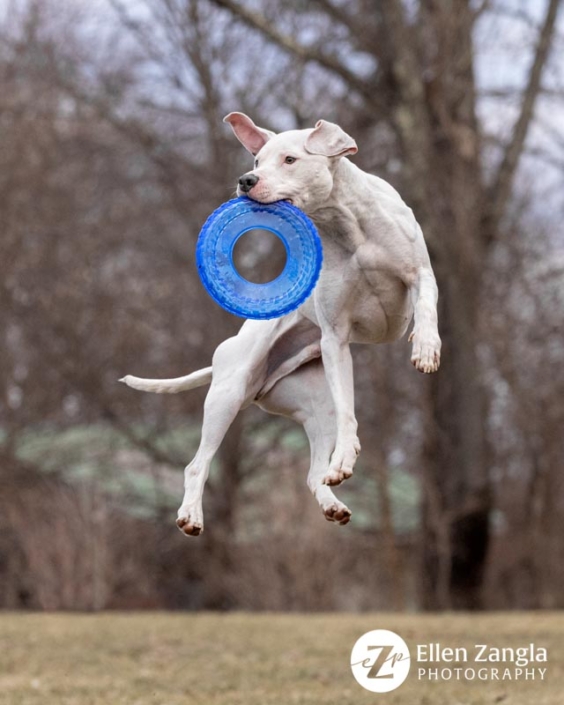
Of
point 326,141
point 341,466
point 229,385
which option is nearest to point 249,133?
point 326,141

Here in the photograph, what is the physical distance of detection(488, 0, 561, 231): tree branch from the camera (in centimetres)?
1852

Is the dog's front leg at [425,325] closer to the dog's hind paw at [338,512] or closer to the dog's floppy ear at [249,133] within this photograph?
the dog's hind paw at [338,512]

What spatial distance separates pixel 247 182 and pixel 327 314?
34.5 inches

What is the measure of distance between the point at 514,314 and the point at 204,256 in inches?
584

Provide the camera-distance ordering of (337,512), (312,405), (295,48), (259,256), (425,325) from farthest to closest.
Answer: (259,256), (295,48), (312,405), (337,512), (425,325)

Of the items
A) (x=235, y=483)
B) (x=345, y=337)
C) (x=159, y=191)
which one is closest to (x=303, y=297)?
(x=345, y=337)

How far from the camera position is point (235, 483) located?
2003 cm

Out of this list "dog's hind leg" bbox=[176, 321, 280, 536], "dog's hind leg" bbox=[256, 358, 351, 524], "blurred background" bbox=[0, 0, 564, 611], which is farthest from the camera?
"blurred background" bbox=[0, 0, 564, 611]

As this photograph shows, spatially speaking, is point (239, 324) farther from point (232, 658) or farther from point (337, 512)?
point (337, 512)

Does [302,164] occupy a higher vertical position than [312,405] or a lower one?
higher

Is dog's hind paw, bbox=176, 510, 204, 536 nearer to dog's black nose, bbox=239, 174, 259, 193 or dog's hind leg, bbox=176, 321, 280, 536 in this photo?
dog's hind leg, bbox=176, 321, 280, 536

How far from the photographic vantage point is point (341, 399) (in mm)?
6109

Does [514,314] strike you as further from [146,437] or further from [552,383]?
[146,437]

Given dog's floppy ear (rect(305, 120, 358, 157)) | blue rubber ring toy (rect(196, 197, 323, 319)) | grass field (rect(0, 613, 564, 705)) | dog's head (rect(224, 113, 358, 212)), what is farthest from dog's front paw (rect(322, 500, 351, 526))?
grass field (rect(0, 613, 564, 705))
